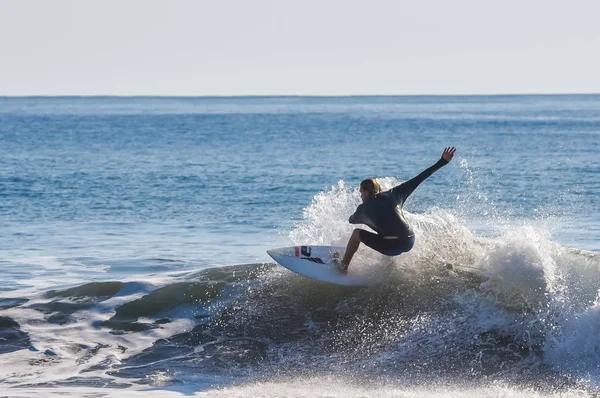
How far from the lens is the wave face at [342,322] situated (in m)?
11.4

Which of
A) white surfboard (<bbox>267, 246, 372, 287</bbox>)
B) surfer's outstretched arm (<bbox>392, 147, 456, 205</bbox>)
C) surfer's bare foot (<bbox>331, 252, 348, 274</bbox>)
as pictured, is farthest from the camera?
white surfboard (<bbox>267, 246, 372, 287</bbox>)

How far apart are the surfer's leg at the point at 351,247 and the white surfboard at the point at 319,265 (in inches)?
8.7

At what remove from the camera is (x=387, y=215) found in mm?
12445

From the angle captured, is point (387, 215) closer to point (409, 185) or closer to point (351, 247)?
point (409, 185)

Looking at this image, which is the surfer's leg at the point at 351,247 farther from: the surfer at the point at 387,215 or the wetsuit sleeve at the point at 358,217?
the wetsuit sleeve at the point at 358,217

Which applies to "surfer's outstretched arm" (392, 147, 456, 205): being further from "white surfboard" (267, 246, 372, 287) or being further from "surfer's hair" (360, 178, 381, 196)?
"white surfboard" (267, 246, 372, 287)

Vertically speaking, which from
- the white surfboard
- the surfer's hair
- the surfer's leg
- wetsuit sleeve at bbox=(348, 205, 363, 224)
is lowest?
the white surfboard

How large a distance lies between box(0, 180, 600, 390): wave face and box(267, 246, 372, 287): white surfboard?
8.0 inches

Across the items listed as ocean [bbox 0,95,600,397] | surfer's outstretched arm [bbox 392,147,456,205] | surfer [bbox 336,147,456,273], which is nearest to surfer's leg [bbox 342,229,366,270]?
surfer [bbox 336,147,456,273]

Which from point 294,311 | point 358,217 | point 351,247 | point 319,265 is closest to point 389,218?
point 358,217

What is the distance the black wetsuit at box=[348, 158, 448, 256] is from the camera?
1240 cm

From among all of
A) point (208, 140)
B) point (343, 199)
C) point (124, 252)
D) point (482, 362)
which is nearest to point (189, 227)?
point (124, 252)

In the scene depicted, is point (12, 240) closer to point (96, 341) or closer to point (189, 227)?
point (189, 227)

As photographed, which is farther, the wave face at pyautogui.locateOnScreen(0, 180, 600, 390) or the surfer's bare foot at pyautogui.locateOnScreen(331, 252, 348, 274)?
the surfer's bare foot at pyautogui.locateOnScreen(331, 252, 348, 274)
